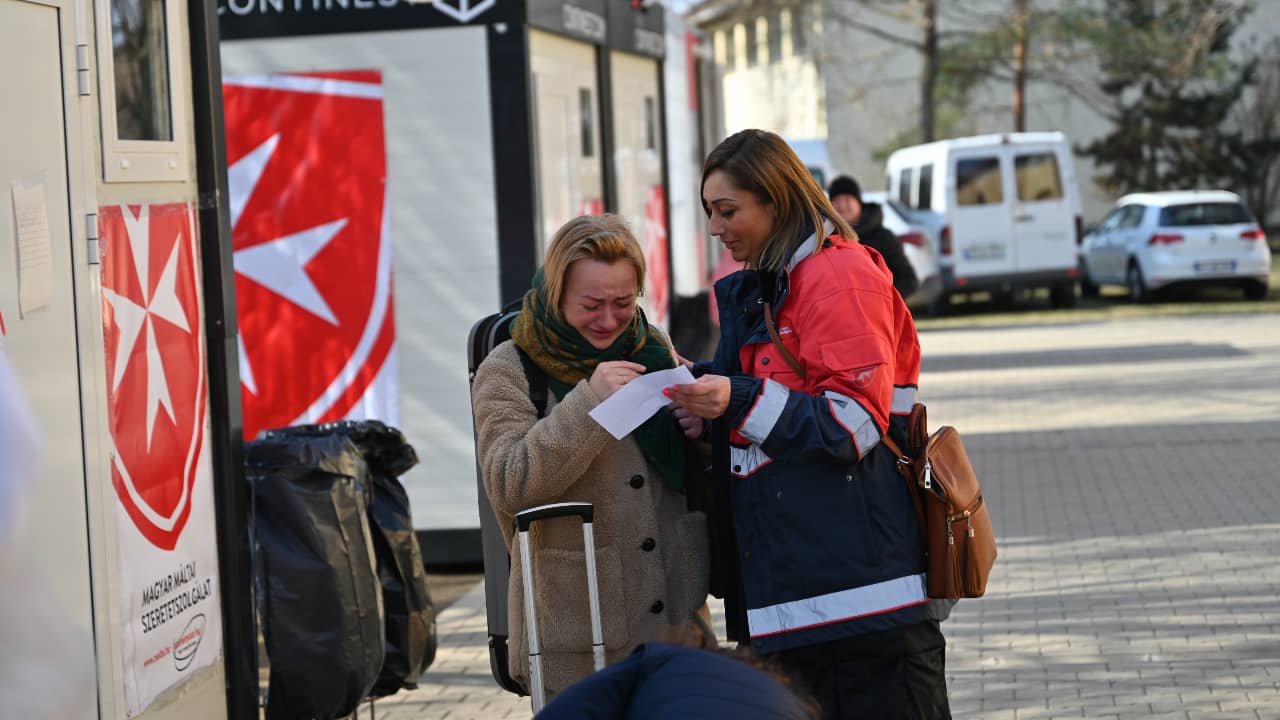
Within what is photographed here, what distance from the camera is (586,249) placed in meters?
3.57

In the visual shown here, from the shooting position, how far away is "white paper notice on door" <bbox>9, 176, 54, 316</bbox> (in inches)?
167

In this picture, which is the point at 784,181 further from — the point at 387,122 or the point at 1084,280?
the point at 1084,280

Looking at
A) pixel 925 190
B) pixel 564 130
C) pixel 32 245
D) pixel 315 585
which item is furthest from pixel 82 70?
pixel 925 190

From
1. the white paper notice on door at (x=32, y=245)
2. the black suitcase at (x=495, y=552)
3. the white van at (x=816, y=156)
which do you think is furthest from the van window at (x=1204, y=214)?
the white paper notice on door at (x=32, y=245)

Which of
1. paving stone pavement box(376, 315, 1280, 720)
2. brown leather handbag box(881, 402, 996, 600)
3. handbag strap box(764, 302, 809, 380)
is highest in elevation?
handbag strap box(764, 302, 809, 380)

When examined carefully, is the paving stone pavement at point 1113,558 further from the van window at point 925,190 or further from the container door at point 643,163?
the van window at point 925,190

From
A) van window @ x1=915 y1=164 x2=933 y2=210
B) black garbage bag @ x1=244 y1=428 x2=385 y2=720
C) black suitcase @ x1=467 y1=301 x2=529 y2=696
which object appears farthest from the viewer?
van window @ x1=915 y1=164 x2=933 y2=210

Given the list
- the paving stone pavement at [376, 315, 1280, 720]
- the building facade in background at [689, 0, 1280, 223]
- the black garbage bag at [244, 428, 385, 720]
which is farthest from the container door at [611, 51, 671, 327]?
the building facade in background at [689, 0, 1280, 223]

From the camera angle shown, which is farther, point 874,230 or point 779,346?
point 874,230

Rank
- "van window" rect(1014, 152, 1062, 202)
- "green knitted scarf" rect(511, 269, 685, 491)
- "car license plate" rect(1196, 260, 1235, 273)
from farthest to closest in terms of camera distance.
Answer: "van window" rect(1014, 152, 1062, 202), "car license plate" rect(1196, 260, 1235, 273), "green knitted scarf" rect(511, 269, 685, 491)

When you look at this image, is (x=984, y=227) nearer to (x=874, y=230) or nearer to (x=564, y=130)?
(x=874, y=230)

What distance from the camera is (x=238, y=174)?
867 cm

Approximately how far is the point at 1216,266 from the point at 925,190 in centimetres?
436

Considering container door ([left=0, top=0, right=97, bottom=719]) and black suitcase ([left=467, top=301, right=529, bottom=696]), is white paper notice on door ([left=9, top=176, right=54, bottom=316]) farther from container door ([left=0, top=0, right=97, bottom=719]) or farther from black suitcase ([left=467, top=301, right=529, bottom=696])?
black suitcase ([left=467, top=301, right=529, bottom=696])
